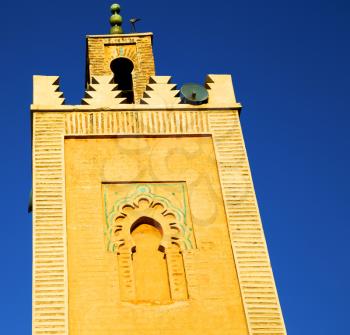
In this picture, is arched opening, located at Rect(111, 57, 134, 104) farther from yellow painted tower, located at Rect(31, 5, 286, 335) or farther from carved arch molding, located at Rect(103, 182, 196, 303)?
carved arch molding, located at Rect(103, 182, 196, 303)

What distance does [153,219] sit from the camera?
1233 cm

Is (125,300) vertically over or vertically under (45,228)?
under

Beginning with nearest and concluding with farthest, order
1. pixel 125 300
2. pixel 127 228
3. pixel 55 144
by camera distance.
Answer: pixel 125 300
pixel 127 228
pixel 55 144

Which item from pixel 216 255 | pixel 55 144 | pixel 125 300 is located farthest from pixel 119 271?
pixel 55 144

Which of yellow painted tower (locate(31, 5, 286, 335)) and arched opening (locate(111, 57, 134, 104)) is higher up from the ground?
arched opening (locate(111, 57, 134, 104))

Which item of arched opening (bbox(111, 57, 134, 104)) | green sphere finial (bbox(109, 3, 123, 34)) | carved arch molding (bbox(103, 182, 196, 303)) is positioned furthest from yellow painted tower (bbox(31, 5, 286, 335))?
green sphere finial (bbox(109, 3, 123, 34))

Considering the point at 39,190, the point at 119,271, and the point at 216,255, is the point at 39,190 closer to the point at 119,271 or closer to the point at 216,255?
the point at 119,271

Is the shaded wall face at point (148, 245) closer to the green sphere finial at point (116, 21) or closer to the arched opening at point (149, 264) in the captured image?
the arched opening at point (149, 264)

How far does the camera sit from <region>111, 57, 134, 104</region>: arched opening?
642 inches

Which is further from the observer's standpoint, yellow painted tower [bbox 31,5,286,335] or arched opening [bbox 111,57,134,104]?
arched opening [bbox 111,57,134,104]

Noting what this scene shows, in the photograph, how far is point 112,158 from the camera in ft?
42.5

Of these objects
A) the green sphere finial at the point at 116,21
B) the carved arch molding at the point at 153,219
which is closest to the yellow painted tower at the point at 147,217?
the carved arch molding at the point at 153,219

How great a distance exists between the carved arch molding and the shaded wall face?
0.05 ft

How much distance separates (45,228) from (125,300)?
1.49 m
